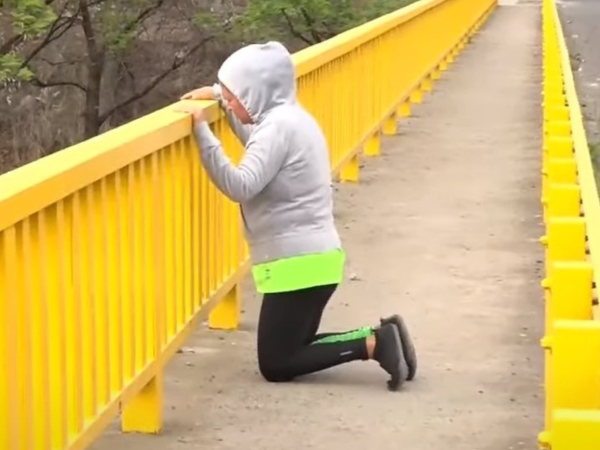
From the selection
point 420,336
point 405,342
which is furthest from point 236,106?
point 420,336

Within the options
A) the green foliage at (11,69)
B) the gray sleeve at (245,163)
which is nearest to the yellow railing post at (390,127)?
the gray sleeve at (245,163)

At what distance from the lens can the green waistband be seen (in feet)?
17.5

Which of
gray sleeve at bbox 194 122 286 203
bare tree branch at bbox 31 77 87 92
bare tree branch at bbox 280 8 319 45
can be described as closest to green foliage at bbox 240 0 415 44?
bare tree branch at bbox 280 8 319 45

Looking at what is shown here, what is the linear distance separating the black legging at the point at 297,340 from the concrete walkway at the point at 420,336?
0.08m

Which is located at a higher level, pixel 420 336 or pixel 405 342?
pixel 405 342

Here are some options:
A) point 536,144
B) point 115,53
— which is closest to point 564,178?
point 536,144

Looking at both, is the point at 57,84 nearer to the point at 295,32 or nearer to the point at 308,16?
the point at 295,32

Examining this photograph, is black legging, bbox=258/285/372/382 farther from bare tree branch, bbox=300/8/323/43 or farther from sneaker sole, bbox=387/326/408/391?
bare tree branch, bbox=300/8/323/43

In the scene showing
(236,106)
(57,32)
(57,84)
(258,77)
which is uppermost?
(258,77)

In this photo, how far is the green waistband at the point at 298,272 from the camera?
17.5ft

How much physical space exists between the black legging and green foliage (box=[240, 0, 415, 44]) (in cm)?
2626

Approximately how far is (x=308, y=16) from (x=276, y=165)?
2984 centimetres

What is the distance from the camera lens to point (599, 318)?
161 inches

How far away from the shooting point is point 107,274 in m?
4.21
